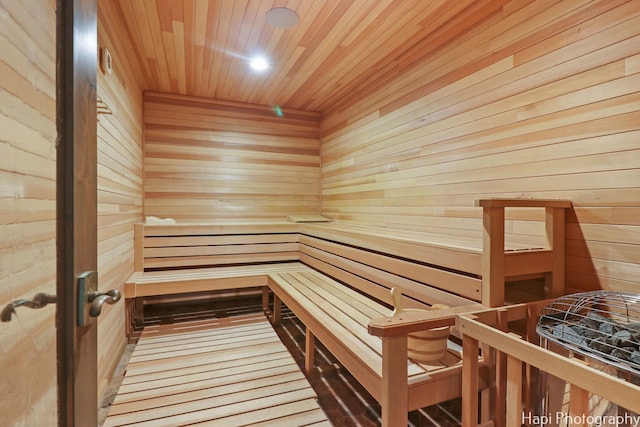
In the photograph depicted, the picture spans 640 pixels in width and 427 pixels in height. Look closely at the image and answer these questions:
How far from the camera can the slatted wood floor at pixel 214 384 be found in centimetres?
186

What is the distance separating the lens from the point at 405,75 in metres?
2.94

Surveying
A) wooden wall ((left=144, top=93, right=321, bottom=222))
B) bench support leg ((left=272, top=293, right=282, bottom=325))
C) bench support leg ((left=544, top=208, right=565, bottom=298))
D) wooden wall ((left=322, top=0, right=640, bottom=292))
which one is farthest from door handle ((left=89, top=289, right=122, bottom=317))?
wooden wall ((left=144, top=93, right=321, bottom=222))

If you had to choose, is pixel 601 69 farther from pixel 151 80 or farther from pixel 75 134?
pixel 151 80

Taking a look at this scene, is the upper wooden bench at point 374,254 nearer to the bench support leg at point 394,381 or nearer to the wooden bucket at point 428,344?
the wooden bucket at point 428,344

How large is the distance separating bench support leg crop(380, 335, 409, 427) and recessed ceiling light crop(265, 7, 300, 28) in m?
2.29

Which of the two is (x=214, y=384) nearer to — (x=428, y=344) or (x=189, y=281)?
(x=189, y=281)

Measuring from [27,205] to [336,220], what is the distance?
3.78 m

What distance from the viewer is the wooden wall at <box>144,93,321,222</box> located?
13.1 ft

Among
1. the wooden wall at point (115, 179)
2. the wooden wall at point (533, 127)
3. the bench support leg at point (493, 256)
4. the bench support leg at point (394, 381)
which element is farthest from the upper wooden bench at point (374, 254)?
the bench support leg at point (394, 381)

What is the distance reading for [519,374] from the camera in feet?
3.46

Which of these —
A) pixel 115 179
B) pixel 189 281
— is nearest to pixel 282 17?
pixel 115 179

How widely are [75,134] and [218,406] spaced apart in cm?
184

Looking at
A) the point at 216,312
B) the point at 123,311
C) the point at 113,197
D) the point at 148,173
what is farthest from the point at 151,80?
the point at 216,312

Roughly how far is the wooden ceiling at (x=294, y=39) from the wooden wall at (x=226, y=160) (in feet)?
1.45
